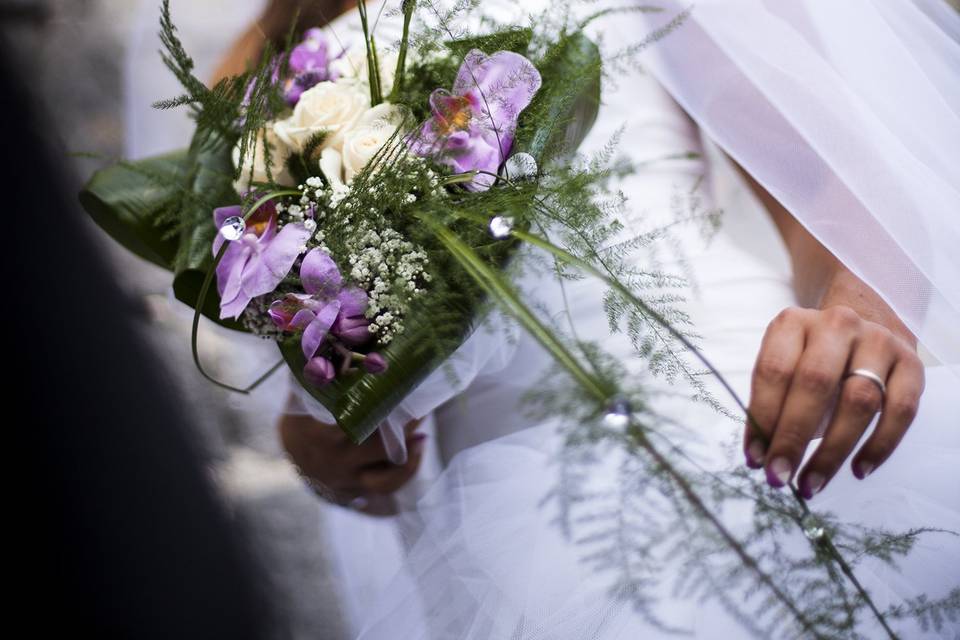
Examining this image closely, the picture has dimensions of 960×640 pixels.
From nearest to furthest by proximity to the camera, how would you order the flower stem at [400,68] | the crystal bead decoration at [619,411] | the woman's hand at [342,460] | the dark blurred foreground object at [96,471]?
the crystal bead decoration at [619,411] → the flower stem at [400,68] → the woman's hand at [342,460] → the dark blurred foreground object at [96,471]

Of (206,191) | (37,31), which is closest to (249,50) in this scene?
(206,191)

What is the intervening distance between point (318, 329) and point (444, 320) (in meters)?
0.09

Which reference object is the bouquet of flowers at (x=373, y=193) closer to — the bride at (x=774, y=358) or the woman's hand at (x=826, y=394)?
the bride at (x=774, y=358)

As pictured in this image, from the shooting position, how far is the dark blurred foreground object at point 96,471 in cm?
126

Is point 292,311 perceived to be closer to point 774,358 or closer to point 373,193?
point 373,193

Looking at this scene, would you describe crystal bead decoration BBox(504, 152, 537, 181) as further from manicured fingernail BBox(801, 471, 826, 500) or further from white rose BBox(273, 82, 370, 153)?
manicured fingernail BBox(801, 471, 826, 500)

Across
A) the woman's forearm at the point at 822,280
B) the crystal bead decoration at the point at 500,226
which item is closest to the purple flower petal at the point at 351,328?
the crystal bead decoration at the point at 500,226

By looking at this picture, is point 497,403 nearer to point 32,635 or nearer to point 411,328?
point 411,328

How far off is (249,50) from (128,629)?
97cm

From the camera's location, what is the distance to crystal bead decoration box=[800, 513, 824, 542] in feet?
1.48

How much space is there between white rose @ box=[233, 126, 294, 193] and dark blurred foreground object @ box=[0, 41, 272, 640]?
38.1 inches

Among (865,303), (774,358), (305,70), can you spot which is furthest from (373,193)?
(865,303)

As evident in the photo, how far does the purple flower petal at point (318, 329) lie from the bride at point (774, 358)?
4.5 inches

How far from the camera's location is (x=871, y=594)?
18.6 inches
